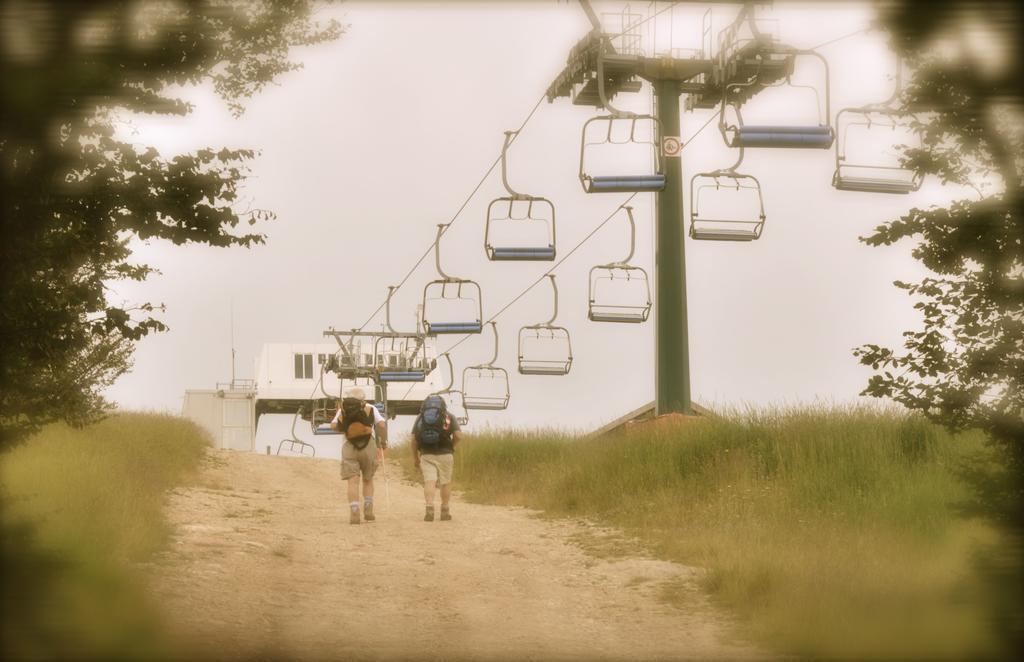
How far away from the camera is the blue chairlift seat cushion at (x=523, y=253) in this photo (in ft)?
48.1

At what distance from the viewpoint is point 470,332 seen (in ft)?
63.6

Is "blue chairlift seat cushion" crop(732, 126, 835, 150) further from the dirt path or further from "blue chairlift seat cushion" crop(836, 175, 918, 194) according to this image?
the dirt path

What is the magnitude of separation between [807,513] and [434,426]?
4.94m

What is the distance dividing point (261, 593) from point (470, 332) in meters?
10.2

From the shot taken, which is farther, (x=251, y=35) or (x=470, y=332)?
(x=470, y=332)

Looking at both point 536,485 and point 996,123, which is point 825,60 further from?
point 536,485

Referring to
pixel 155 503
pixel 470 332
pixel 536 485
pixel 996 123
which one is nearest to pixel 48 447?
pixel 155 503

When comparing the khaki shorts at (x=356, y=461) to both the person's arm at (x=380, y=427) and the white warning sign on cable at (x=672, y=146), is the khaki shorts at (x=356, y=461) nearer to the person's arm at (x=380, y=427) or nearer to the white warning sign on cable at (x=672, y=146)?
the person's arm at (x=380, y=427)

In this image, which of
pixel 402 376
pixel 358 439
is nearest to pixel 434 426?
pixel 358 439

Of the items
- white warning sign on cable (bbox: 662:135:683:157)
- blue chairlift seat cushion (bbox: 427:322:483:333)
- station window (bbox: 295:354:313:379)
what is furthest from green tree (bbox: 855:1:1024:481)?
station window (bbox: 295:354:313:379)

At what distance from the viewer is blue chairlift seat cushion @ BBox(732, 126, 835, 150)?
10375mm

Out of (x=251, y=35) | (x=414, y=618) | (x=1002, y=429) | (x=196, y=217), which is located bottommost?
(x=414, y=618)

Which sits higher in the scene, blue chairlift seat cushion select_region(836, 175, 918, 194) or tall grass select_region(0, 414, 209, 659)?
blue chairlift seat cushion select_region(836, 175, 918, 194)

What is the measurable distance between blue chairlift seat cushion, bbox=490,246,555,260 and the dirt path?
10.7ft
